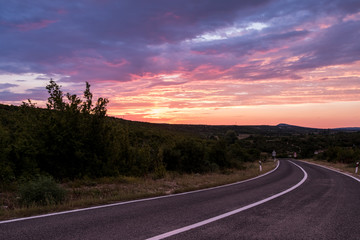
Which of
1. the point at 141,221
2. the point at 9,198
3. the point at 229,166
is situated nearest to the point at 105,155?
the point at 9,198

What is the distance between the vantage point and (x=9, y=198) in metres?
7.58

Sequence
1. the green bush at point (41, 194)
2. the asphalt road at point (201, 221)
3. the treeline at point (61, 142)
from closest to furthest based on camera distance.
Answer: the asphalt road at point (201, 221)
the green bush at point (41, 194)
the treeline at point (61, 142)

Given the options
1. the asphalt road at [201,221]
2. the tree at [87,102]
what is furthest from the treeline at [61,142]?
the asphalt road at [201,221]

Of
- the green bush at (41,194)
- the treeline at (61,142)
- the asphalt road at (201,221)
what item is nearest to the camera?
the asphalt road at (201,221)

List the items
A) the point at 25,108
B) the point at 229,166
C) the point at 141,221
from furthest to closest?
1. the point at 229,166
2. the point at 25,108
3. the point at 141,221

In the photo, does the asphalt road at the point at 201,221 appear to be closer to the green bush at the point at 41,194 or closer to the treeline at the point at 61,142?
the green bush at the point at 41,194

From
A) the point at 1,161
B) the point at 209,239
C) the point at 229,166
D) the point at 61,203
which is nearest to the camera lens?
the point at 209,239

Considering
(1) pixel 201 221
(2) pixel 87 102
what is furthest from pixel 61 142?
(1) pixel 201 221

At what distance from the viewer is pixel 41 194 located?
23.5ft

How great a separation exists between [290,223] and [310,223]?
16.9 inches

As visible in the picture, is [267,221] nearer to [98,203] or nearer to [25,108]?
[98,203]

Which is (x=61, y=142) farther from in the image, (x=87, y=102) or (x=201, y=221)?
(x=201, y=221)

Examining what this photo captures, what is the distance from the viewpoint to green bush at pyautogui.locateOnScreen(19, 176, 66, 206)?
6930 mm

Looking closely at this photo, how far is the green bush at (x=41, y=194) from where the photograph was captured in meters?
6.93
